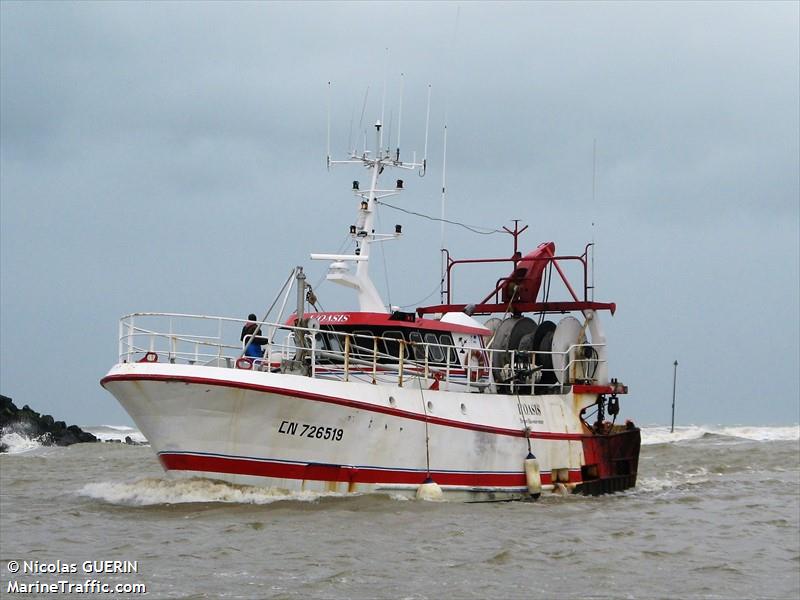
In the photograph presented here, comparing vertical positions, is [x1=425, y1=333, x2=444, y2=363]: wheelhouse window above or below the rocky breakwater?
above

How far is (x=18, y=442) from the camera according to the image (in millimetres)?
46719

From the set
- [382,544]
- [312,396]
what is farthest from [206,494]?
[382,544]

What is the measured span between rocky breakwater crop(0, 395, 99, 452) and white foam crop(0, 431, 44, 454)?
0.14m

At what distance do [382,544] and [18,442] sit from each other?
36046 millimetres

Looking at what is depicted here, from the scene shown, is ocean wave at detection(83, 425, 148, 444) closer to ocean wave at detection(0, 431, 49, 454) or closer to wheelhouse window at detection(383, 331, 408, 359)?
ocean wave at detection(0, 431, 49, 454)

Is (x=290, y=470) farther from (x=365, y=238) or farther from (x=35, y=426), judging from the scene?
(x=35, y=426)

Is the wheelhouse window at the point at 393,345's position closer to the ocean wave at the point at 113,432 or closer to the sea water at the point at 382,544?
the sea water at the point at 382,544

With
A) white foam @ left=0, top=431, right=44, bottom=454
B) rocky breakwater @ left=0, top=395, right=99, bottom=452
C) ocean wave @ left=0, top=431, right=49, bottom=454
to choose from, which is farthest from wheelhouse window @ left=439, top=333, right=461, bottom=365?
rocky breakwater @ left=0, top=395, right=99, bottom=452

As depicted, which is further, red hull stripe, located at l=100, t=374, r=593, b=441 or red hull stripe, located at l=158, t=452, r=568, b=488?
red hull stripe, located at l=158, t=452, r=568, b=488

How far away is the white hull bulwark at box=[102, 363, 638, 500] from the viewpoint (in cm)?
1675

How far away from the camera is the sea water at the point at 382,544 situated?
1231cm

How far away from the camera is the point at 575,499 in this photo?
72.5 feet

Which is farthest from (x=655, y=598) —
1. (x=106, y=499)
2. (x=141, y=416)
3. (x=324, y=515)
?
(x=106, y=499)

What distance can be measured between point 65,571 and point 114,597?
55.7 inches
